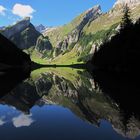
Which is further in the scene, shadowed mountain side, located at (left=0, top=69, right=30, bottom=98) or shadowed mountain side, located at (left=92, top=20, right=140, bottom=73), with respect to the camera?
shadowed mountain side, located at (left=92, top=20, right=140, bottom=73)

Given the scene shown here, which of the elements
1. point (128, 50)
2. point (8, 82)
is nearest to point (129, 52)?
point (128, 50)

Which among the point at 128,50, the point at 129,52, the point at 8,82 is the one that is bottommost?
the point at 8,82

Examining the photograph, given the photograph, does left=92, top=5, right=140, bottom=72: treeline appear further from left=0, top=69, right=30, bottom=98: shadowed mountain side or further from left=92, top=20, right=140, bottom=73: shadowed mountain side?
left=0, top=69, right=30, bottom=98: shadowed mountain side

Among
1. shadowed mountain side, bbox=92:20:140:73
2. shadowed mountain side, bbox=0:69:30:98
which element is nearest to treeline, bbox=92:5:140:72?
shadowed mountain side, bbox=92:20:140:73

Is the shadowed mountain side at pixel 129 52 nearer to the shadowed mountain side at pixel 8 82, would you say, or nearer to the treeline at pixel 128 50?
the treeline at pixel 128 50

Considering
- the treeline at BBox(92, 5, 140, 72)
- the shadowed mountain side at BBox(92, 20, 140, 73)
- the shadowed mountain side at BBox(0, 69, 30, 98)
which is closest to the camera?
the shadowed mountain side at BBox(0, 69, 30, 98)

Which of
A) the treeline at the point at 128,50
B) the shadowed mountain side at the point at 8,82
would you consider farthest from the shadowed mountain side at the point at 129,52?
the shadowed mountain side at the point at 8,82

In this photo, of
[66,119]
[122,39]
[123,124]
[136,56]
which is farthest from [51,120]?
[122,39]

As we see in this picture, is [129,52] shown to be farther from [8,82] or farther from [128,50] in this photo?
[8,82]

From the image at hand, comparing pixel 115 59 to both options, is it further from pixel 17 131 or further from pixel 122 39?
pixel 17 131

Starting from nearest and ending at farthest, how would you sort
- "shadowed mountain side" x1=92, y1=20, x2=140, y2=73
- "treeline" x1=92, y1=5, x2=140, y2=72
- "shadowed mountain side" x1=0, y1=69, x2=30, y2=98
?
"shadowed mountain side" x1=0, y1=69, x2=30, y2=98
"shadowed mountain side" x1=92, y1=20, x2=140, y2=73
"treeline" x1=92, y1=5, x2=140, y2=72

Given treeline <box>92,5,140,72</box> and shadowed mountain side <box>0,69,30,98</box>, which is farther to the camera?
treeline <box>92,5,140,72</box>

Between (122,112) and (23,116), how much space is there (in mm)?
8428

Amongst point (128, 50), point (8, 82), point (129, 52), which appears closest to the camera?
point (8, 82)
